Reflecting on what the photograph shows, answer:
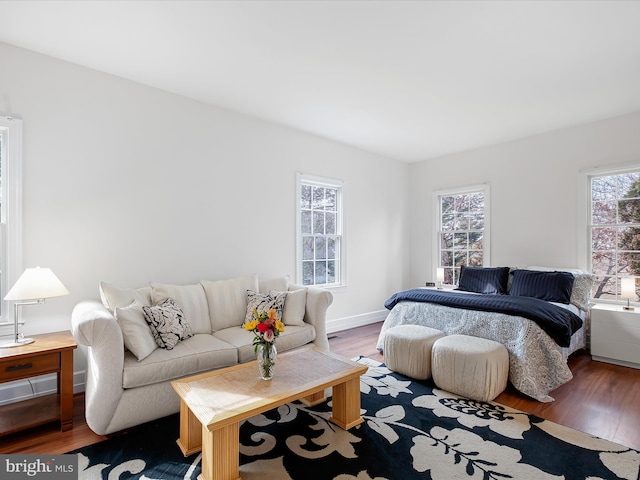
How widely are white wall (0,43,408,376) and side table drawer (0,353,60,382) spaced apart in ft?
2.21

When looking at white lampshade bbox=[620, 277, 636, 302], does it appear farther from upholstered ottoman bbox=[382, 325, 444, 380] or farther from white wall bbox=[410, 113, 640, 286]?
upholstered ottoman bbox=[382, 325, 444, 380]

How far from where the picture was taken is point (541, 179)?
457 centimetres

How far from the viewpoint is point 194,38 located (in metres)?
2.51

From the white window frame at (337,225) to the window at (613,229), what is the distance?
313cm

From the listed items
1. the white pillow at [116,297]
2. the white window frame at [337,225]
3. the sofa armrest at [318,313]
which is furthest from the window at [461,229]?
the white pillow at [116,297]

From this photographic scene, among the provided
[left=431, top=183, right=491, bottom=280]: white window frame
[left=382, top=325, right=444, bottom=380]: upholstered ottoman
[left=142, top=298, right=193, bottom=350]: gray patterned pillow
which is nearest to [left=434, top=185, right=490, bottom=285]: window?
[left=431, top=183, right=491, bottom=280]: white window frame

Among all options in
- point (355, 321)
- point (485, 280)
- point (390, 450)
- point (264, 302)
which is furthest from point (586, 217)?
point (264, 302)

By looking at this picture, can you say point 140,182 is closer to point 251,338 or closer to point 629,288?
point 251,338

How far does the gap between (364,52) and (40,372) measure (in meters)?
3.27

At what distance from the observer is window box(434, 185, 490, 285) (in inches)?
204

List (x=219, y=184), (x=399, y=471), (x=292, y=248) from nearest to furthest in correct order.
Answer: (x=399, y=471) < (x=219, y=184) < (x=292, y=248)

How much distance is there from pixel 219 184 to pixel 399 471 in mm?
3112

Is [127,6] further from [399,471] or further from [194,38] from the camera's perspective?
[399,471]

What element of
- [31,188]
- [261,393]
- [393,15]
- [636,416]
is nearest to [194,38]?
[393,15]
